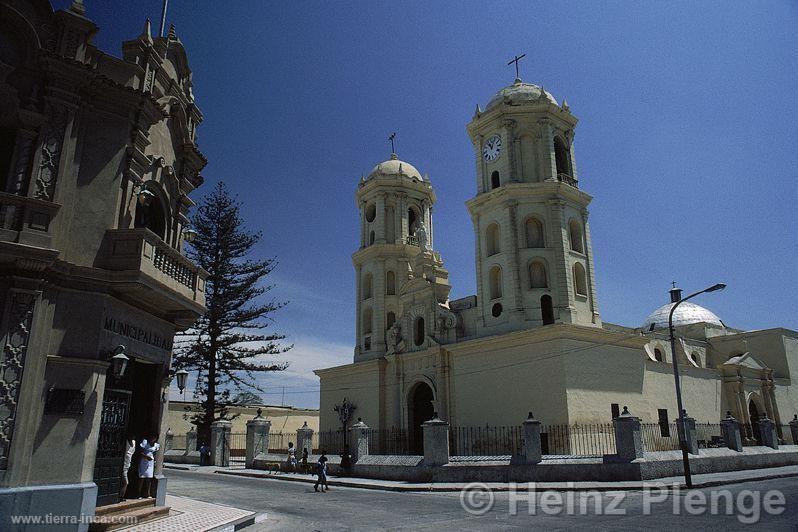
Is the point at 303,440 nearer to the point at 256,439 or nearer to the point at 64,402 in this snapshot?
the point at 256,439

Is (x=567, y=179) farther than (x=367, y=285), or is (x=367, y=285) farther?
(x=367, y=285)

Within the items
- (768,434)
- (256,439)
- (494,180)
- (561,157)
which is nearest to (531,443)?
(768,434)

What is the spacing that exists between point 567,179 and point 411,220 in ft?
43.9

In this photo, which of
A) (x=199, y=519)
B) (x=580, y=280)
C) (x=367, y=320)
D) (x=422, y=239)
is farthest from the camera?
(x=367, y=320)

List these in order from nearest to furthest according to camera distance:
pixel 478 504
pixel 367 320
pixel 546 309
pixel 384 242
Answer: pixel 478 504
pixel 546 309
pixel 384 242
pixel 367 320

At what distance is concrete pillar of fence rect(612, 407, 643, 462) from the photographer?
1905cm

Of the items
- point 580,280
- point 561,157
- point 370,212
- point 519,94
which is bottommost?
point 580,280

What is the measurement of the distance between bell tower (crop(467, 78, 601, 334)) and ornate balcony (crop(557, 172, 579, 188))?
0.19ft

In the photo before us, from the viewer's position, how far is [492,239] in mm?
32906

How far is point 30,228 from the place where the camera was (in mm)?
10336

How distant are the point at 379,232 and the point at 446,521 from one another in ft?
97.8

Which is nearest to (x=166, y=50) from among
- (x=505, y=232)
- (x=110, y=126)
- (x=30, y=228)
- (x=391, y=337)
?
(x=110, y=126)

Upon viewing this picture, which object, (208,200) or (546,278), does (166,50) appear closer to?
(546,278)

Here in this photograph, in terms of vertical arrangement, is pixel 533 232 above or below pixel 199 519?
above
